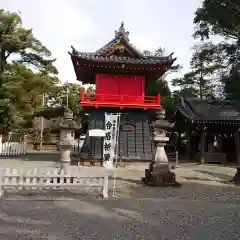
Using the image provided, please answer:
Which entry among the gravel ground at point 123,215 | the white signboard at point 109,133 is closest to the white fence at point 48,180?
the gravel ground at point 123,215

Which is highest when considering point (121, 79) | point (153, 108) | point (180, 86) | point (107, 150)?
point (180, 86)

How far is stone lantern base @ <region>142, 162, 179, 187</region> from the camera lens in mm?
11820

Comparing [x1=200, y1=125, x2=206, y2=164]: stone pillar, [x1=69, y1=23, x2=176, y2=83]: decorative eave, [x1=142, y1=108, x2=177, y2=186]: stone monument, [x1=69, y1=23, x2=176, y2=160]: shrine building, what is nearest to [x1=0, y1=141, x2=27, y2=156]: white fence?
[x1=69, y1=23, x2=176, y2=160]: shrine building

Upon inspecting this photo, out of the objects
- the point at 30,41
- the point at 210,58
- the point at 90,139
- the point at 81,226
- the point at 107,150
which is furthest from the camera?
the point at 210,58

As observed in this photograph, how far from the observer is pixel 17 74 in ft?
83.7

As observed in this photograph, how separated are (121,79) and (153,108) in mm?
3023

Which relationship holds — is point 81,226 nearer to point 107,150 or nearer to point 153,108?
point 107,150

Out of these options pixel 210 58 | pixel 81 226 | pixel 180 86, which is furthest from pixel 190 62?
pixel 81 226

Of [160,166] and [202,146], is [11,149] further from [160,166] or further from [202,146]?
[160,166]

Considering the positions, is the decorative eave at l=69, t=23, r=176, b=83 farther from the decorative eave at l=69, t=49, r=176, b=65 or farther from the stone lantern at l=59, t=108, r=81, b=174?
the stone lantern at l=59, t=108, r=81, b=174

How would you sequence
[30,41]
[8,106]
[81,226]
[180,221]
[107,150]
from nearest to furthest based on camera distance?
[81,226] < [180,221] < [107,150] < [8,106] < [30,41]

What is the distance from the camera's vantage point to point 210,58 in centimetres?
3139

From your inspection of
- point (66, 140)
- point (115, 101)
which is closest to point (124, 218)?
point (66, 140)

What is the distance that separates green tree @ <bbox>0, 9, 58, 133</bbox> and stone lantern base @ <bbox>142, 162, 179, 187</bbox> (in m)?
14.9
